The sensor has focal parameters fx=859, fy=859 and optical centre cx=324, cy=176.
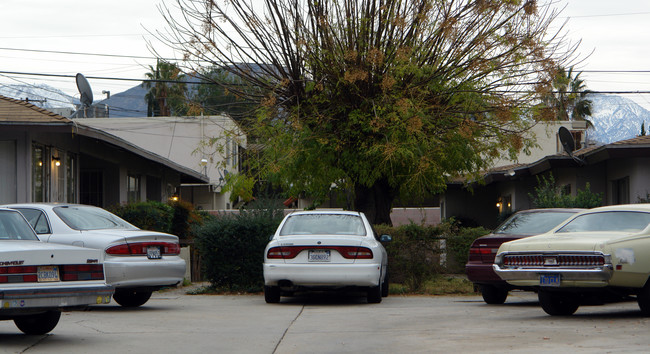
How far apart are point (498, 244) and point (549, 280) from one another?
2624mm

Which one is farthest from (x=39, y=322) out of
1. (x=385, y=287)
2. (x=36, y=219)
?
(x=385, y=287)

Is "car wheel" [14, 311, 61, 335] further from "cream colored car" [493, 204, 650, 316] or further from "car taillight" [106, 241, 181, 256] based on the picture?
"cream colored car" [493, 204, 650, 316]

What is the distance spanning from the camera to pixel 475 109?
63.1ft

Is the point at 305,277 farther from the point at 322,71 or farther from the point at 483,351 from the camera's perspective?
the point at 322,71

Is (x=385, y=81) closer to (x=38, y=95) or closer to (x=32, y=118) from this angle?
(x=32, y=118)

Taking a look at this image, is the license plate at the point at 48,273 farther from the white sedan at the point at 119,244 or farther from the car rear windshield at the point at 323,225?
the car rear windshield at the point at 323,225

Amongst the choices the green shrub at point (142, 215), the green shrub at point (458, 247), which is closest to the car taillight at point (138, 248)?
the green shrub at point (458, 247)

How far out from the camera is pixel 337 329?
33.9ft

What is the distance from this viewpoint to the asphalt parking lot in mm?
8641

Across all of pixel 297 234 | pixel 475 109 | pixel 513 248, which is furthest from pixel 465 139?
pixel 513 248

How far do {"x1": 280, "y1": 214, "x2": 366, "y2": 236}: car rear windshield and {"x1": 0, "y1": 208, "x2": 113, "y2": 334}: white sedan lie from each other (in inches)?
205

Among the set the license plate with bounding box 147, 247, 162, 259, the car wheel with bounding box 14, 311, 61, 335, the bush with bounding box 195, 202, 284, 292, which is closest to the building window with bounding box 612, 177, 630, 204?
the bush with bounding box 195, 202, 284, 292

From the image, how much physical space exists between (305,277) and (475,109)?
7495mm

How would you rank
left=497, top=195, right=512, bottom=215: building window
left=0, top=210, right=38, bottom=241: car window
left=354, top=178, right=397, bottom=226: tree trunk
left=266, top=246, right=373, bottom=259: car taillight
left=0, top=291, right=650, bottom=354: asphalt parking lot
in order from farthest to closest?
1. left=497, top=195, right=512, bottom=215: building window
2. left=354, top=178, right=397, bottom=226: tree trunk
3. left=266, top=246, right=373, bottom=259: car taillight
4. left=0, top=210, right=38, bottom=241: car window
5. left=0, top=291, right=650, bottom=354: asphalt parking lot
